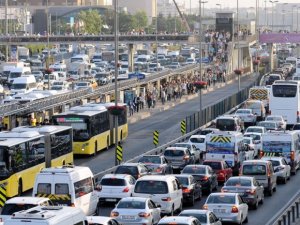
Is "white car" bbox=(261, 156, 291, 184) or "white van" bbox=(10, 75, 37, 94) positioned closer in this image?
"white car" bbox=(261, 156, 291, 184)

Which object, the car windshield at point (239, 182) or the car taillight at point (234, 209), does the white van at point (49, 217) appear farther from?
the car windshield at point (239, 182)

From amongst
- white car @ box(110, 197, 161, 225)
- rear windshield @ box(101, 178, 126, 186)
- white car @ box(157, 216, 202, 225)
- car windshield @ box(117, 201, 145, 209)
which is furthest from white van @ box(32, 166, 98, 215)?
white car @ box(157, 216, 202, 225)

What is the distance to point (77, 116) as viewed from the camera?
5897cm

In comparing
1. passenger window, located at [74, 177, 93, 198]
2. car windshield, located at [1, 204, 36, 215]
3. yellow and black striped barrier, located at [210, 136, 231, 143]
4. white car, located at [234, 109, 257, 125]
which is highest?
car windshield, located at [1, 204, 36, 215]

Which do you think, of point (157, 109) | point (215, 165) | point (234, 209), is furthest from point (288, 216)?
point (157, 109)

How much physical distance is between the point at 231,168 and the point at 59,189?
14465mm

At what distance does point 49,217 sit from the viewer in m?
28.3

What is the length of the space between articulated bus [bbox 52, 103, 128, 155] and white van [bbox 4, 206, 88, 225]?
28473mm

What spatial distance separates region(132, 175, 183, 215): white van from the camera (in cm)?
3956

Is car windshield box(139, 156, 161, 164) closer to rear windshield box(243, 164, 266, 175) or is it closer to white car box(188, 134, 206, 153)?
rear windshield box(243, 164, 266, 175)

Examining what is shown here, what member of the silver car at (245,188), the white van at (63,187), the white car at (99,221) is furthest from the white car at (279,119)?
the white car at (99,221)

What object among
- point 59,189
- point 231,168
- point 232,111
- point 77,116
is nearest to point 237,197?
point 59,189

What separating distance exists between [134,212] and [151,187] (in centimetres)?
409

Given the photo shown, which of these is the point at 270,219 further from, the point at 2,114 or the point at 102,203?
the point at 2,114
